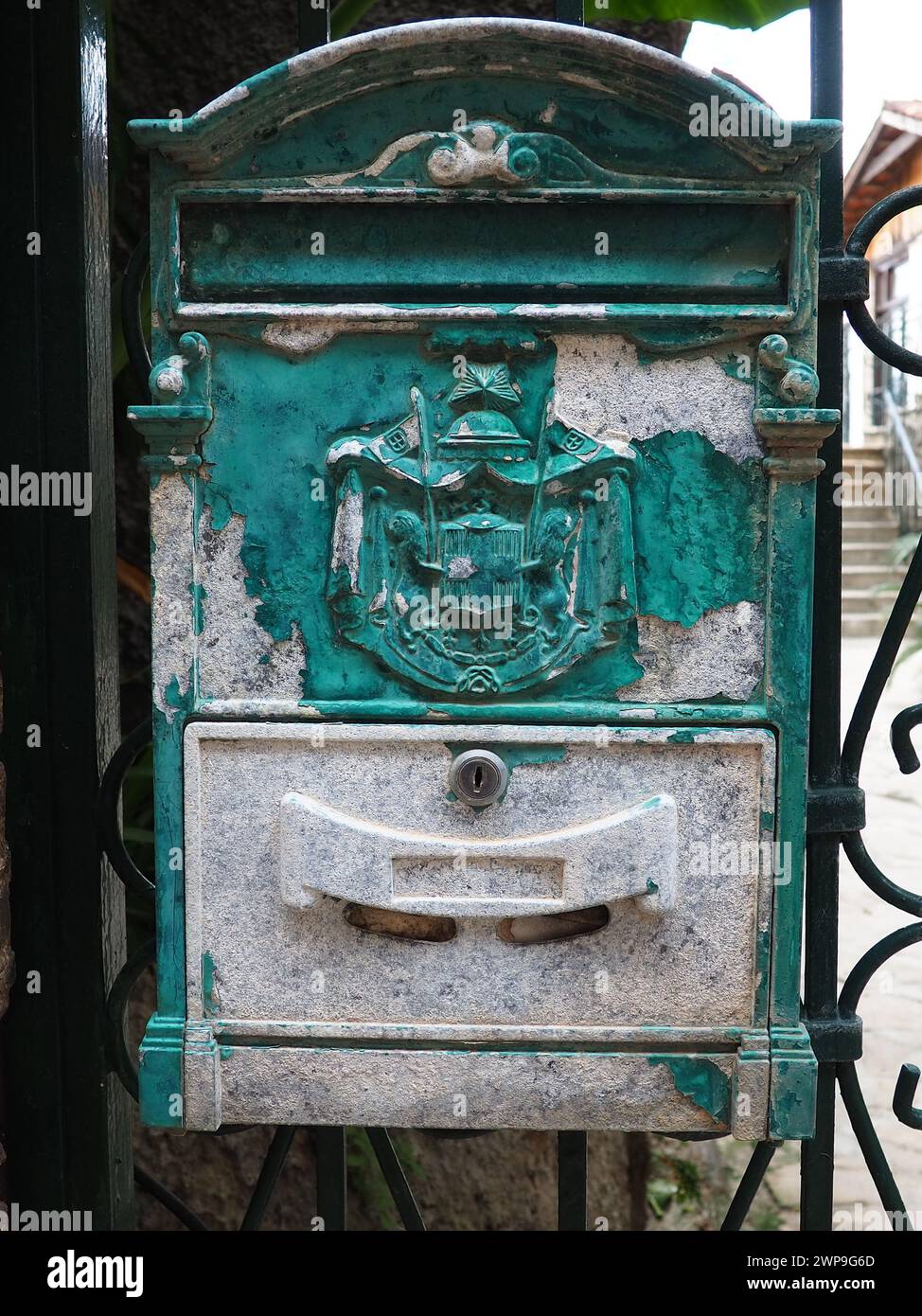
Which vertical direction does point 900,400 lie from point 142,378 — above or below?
above

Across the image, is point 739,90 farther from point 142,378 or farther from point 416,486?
point 142,378

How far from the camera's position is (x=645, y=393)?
57.2 inches

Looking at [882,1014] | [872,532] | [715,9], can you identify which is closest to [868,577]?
[872,532]

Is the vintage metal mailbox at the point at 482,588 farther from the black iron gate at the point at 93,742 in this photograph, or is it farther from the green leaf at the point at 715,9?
the green leaf at the point at 715,9

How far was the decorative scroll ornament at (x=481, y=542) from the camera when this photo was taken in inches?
56.9

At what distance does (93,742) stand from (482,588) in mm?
673

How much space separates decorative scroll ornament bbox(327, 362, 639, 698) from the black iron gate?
384 mm

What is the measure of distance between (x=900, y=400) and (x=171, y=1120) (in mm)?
10964

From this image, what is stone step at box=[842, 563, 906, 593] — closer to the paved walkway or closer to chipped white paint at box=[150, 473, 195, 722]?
the paved walkway

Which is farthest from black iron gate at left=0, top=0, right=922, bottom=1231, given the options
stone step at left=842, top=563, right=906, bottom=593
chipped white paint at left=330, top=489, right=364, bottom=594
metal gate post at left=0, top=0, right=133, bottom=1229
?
stone step at left=842, top=563, right=906, bottom=593

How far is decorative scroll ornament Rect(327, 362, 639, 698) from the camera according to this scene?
145 centimetres

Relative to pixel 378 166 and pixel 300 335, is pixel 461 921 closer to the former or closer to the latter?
pixel 300 335

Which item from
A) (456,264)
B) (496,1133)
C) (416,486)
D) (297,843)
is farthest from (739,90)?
(496,1133)

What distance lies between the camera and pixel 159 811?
1.52 meters
